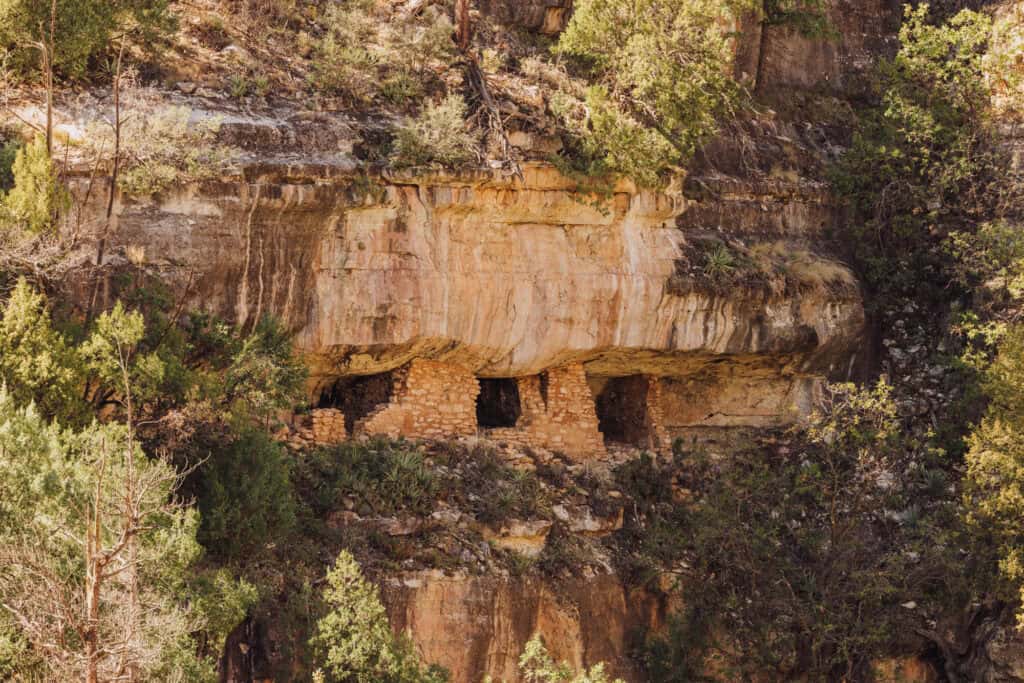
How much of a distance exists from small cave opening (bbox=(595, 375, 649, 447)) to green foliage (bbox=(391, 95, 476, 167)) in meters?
5.88

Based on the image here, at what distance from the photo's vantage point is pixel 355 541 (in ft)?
76.7

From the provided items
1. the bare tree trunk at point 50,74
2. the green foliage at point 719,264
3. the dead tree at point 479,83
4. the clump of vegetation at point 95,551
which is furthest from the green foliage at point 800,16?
the clump of vegetation at point 95,551

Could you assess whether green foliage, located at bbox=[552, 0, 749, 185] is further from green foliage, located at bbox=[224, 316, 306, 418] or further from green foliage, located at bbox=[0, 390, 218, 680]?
green foliage, located at bbox=[0, 390, 218, 680]

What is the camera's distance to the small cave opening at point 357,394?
26281 millimetres

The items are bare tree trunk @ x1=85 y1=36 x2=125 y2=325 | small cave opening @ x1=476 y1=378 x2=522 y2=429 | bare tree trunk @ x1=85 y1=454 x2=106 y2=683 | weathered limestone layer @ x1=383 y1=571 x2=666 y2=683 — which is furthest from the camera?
small cave opening @ x1=476 y1=378 x2=522 y2=429

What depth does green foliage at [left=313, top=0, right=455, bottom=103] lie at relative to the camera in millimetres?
25719

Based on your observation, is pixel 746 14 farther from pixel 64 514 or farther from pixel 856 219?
pixel 64 514

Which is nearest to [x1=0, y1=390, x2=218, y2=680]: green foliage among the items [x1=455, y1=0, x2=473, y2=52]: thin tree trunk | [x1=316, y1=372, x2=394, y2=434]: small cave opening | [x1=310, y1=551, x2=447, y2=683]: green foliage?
[x1=310, y1=551, x2=447, y2=683]: green foliage

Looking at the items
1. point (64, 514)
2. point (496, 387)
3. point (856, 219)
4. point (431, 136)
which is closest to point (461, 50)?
point (431, 136)

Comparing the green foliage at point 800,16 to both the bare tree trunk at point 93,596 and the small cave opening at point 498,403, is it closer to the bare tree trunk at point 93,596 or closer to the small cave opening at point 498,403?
the small cave opening at point 498,403

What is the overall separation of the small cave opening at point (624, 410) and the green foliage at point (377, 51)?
6478 millimetres

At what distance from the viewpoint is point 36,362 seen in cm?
1953

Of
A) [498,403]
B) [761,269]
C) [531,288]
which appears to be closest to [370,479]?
[531,288]

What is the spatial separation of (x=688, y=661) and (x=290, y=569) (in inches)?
244
